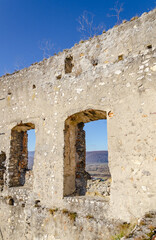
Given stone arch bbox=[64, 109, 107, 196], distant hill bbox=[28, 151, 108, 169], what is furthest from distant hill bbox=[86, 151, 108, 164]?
stone arch bbox=[64, 109, 107, 196]

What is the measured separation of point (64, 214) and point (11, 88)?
15.4 feet

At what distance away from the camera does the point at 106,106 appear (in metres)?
4.65

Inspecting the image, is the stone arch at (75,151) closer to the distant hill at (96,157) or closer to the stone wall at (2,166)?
the stone wall at (2,166)

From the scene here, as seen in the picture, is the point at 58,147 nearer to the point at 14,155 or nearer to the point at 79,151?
the point at 79,151

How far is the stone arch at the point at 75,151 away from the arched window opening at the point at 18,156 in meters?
1.65

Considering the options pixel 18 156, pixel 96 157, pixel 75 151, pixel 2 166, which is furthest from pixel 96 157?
pixel 75 151

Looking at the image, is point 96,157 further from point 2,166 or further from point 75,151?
point 75,151

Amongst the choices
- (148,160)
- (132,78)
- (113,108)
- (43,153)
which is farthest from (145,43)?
(43,153)

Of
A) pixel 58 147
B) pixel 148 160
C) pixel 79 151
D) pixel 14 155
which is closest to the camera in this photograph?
pixel 148 160

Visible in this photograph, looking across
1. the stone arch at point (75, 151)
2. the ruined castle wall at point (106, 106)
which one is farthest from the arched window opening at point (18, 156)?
the stone arch at point (75, 151)

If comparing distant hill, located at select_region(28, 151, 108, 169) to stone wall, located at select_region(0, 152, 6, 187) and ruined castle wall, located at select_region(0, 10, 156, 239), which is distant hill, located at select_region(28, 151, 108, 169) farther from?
ruined castle wall, located at select_region(0, 10, 156, 239)

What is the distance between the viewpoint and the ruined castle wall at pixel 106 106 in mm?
3988

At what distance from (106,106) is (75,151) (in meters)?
1.79

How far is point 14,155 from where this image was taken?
671cm
